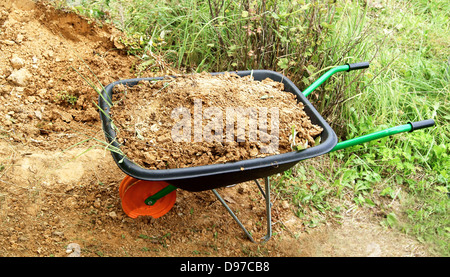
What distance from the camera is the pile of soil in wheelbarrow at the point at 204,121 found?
66.5 inches

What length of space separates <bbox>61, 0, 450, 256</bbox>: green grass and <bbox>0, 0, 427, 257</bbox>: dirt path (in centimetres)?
20

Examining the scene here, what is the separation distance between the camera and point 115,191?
2.32 m

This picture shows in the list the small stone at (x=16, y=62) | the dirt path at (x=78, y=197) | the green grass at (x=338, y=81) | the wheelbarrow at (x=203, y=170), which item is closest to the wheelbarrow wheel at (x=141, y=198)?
the wheelbarrow at (x=203, y=170)

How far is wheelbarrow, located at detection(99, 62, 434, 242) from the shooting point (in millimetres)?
1512

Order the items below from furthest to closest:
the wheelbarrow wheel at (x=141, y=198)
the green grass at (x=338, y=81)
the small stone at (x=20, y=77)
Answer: the small stone at (x=20, y=77) → the green grass at (x=338, y=81) → the wheelbarrow wheel at (x=141, y=198)

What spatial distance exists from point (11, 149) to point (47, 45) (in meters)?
1.02

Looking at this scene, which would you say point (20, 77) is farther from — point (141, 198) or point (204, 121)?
point (204, 121)

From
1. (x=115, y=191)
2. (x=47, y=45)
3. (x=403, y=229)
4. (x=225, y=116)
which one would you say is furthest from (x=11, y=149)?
(x=403, y=229)

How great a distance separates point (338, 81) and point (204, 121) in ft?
4.69

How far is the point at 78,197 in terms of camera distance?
223 centimetres

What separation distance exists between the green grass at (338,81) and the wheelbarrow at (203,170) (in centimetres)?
61

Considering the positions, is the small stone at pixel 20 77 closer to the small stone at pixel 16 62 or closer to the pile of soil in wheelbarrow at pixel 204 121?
the small stone at pixel 16 62

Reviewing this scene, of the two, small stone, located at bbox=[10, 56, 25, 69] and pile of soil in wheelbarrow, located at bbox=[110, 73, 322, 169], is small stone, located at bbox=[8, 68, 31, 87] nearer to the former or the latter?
small stone, located at bbox=[10, 56, 25, 69]

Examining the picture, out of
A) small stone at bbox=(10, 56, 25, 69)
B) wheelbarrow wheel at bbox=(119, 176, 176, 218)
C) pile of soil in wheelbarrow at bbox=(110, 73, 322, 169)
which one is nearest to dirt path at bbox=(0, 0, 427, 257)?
small stone at bbox=(10, 56, 25, 69)
